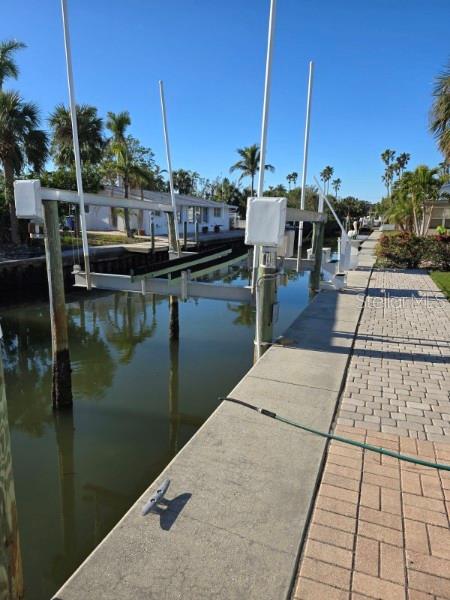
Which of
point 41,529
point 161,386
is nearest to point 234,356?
point 161,386

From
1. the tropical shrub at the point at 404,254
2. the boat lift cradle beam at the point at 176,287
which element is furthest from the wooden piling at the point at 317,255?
the tropical shrub at the point at 404,254

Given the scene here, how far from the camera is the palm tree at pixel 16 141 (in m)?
19.2

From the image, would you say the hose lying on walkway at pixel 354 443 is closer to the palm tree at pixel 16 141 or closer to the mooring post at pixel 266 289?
the mooring post at pixel 266 289

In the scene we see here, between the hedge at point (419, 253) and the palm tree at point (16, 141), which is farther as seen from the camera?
the palm tree at point (16, 141)

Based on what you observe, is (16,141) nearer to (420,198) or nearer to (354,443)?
(354,443)

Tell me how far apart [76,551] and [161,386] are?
13.1 ft

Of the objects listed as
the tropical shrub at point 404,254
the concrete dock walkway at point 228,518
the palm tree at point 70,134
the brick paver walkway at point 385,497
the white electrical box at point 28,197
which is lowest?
the brick paver walkway at point 385,497

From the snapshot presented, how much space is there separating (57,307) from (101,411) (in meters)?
1.97

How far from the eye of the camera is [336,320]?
798 cm

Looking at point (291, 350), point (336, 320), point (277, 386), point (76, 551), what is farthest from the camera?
Answer: point (336, 320)

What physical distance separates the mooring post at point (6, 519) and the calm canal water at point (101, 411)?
2.36 metres

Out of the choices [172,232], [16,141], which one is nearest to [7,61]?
[16,141]

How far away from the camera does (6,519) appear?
1.75 meters

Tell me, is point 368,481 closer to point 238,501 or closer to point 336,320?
point 238,501
